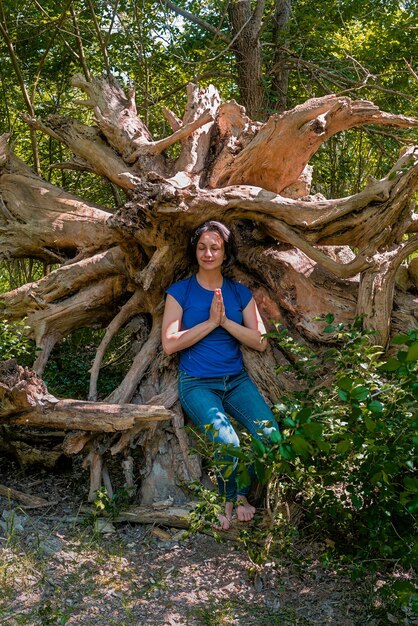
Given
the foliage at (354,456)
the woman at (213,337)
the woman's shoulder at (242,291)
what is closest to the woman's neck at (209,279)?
the woman at (213,337)

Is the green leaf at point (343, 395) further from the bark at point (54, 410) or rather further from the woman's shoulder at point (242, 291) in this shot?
the woman's shoulder at point (242, 291)

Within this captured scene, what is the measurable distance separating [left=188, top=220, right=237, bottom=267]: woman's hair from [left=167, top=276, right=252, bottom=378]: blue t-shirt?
0.26 meters

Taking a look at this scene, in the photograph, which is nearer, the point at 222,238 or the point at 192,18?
the point at 222,238

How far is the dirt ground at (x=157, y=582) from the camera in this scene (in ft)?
12.4

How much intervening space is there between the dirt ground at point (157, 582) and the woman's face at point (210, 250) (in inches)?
71.5

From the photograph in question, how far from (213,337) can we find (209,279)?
44 centimetres

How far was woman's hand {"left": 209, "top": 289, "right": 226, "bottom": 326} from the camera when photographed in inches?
196

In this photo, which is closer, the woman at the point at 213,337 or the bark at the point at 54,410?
the bark at the point at 54,410

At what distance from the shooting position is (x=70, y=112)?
1000 centimetres

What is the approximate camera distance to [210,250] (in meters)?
5.20

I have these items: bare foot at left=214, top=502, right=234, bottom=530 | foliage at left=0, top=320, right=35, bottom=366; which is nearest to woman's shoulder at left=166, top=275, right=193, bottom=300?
foliage at left=0, top=320, right=35, bottom=366

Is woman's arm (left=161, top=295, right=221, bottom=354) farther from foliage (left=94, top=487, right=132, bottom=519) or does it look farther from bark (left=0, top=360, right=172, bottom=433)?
foliage (left=94, top=487, right=132, bottom=519)

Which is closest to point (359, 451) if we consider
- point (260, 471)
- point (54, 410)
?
point (260, 471)

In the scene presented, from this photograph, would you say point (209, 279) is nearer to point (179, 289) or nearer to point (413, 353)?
point (179, 289)
